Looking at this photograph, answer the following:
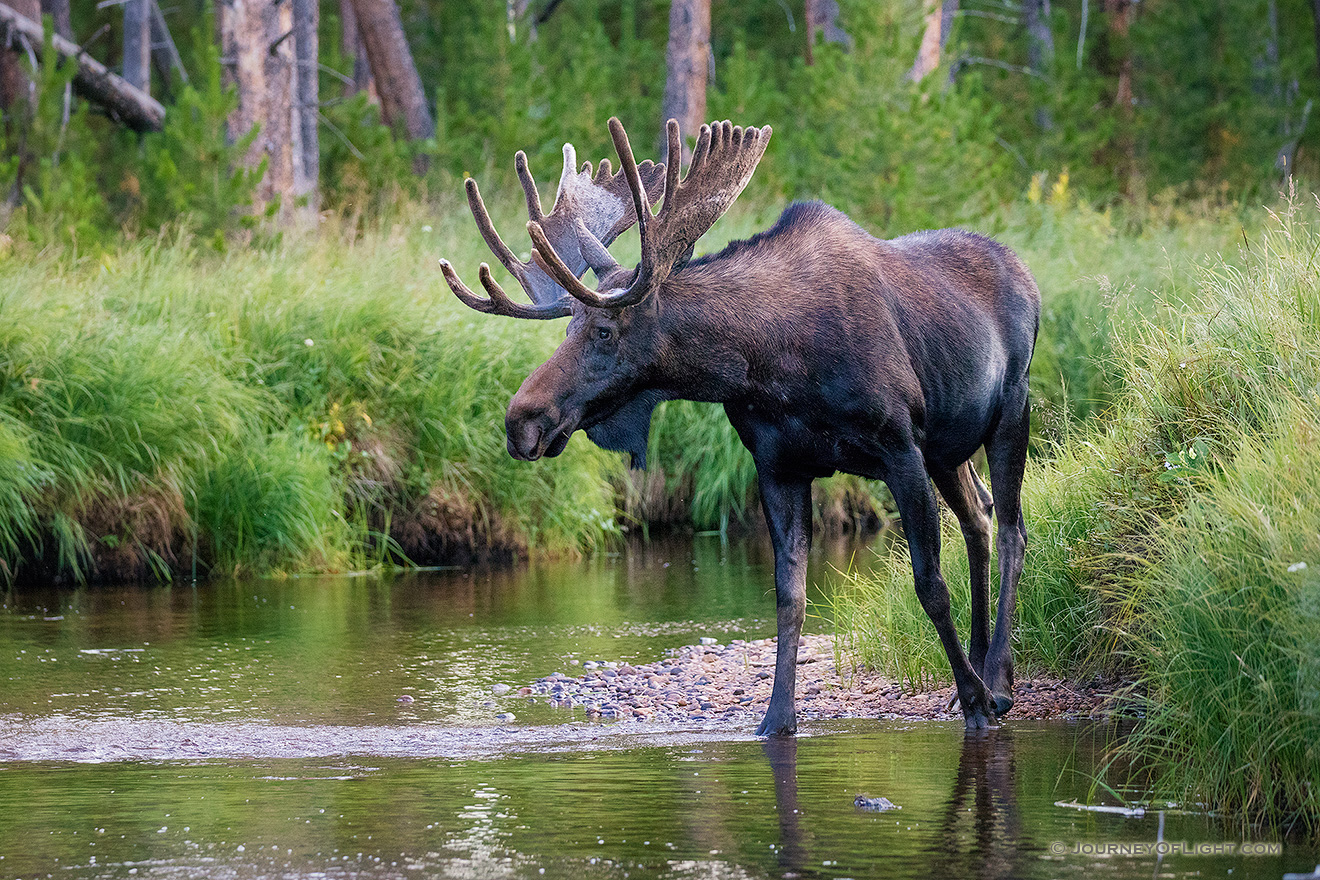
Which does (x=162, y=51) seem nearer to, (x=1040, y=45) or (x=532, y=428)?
(x=1040, y=45)

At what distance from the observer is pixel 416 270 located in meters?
15.5

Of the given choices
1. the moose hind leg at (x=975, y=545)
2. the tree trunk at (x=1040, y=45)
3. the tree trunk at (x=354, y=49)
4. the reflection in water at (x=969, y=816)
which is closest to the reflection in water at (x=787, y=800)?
the reflection in water at (x=969, y=816)

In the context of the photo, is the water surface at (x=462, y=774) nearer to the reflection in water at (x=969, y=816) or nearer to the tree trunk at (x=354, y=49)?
the reflection in water at (x=969, y=816)

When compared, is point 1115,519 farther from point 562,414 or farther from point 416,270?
point 416,270

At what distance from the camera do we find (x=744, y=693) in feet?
26.1

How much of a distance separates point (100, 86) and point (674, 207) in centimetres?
1677

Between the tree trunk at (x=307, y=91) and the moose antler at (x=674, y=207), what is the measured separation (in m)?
13.6

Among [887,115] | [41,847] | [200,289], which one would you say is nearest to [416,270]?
[200,289]

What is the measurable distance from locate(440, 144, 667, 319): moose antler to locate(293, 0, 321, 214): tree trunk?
12.7 metres

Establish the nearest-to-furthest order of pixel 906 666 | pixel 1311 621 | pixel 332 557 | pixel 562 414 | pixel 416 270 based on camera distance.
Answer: pixel 1311 621 → pixel 562 414 → pixel 906 666 → pixel 332 557 → pixel 416 270

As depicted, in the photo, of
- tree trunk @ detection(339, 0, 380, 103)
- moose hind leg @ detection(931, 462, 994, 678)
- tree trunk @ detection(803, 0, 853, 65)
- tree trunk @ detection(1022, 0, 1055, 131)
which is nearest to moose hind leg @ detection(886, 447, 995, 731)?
moose hind leg @ detection(931, 462, 994, 678)

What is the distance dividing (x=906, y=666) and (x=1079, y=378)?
706 centimetres

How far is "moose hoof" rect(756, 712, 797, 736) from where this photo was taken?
6.87m

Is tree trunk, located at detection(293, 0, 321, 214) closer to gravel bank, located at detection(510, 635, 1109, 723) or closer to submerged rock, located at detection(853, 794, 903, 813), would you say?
gravel bank, located at detection(510, 635, 1109, 723)
